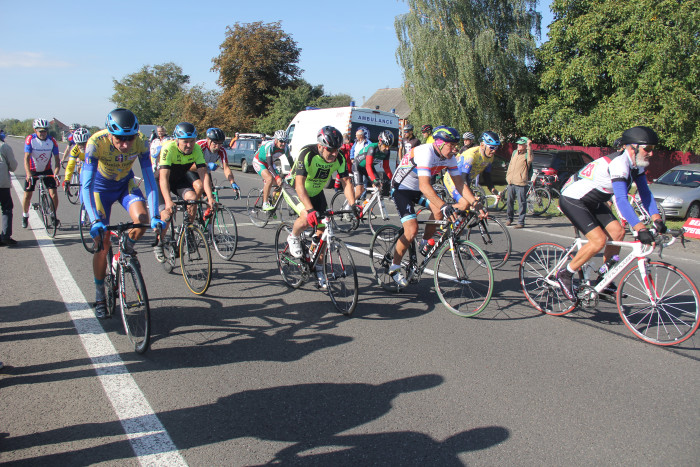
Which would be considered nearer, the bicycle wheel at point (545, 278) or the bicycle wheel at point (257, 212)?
the bicycle wheel at point (545, 278)

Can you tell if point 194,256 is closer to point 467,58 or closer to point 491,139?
point 491,139

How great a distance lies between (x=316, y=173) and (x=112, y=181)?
223 cm

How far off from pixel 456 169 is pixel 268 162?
5.50m

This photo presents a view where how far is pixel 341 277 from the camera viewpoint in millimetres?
5312

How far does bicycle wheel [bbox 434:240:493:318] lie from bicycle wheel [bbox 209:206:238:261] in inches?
144

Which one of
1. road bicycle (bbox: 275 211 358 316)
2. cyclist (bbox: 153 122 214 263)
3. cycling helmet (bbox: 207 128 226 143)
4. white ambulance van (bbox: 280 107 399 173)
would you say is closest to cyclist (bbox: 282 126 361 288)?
road bicycle (bbox: 275 211 358 316)

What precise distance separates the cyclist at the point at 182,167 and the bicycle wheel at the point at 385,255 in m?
2.41

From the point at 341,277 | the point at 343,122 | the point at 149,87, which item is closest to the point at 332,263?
the point at 341,277

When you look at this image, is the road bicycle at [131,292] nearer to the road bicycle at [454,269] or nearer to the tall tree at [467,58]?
the road bicycle at [454,269]

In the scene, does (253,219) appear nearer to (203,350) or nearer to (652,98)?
(203,350)

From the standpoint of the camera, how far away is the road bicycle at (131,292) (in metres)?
4.16

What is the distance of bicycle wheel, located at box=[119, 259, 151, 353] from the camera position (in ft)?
13.6

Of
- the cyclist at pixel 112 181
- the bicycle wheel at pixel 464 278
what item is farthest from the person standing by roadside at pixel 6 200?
the bicycle wheel at pixel 464 278

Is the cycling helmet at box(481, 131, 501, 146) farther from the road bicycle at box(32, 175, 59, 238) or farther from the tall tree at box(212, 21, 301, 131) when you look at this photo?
the tall tree at box(212, 21, 301, 131)
